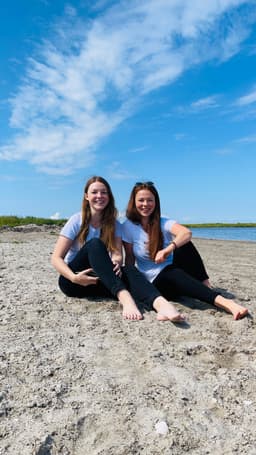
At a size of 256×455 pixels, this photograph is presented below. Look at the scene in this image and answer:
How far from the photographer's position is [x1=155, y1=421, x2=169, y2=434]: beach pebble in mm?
2137

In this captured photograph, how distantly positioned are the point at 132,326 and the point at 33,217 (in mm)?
22419

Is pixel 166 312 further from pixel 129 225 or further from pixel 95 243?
pixel 129 225

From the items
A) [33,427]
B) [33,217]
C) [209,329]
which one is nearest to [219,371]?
[209,329]

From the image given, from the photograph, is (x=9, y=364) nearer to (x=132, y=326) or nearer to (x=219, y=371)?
(x=132, y=326)

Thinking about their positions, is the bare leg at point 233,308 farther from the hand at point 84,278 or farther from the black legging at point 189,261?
the hand at point 84,278

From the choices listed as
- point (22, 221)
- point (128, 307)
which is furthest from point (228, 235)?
point (128, 307)

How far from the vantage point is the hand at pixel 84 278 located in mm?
4105

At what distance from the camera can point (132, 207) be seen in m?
4.43

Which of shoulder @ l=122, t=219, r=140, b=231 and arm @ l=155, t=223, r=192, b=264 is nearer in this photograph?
arm @ l=155, t=223, r=192, b=264

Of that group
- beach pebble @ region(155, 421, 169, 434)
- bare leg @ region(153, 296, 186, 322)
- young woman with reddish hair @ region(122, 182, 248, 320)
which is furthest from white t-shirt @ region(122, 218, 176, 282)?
beach pebble @ region(155, 421, 169, 434)

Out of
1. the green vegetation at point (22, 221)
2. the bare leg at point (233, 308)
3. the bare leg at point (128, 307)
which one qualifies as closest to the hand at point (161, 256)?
the bare leg at point (128, 307)

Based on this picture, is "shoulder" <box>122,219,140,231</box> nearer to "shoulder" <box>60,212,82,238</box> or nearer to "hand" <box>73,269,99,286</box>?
"shoulder" <box>60,212,82,238</box>

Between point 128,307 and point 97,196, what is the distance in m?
1.29

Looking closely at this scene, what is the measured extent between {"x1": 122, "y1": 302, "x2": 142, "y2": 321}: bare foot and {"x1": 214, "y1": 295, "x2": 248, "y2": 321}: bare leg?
84 centimetres
